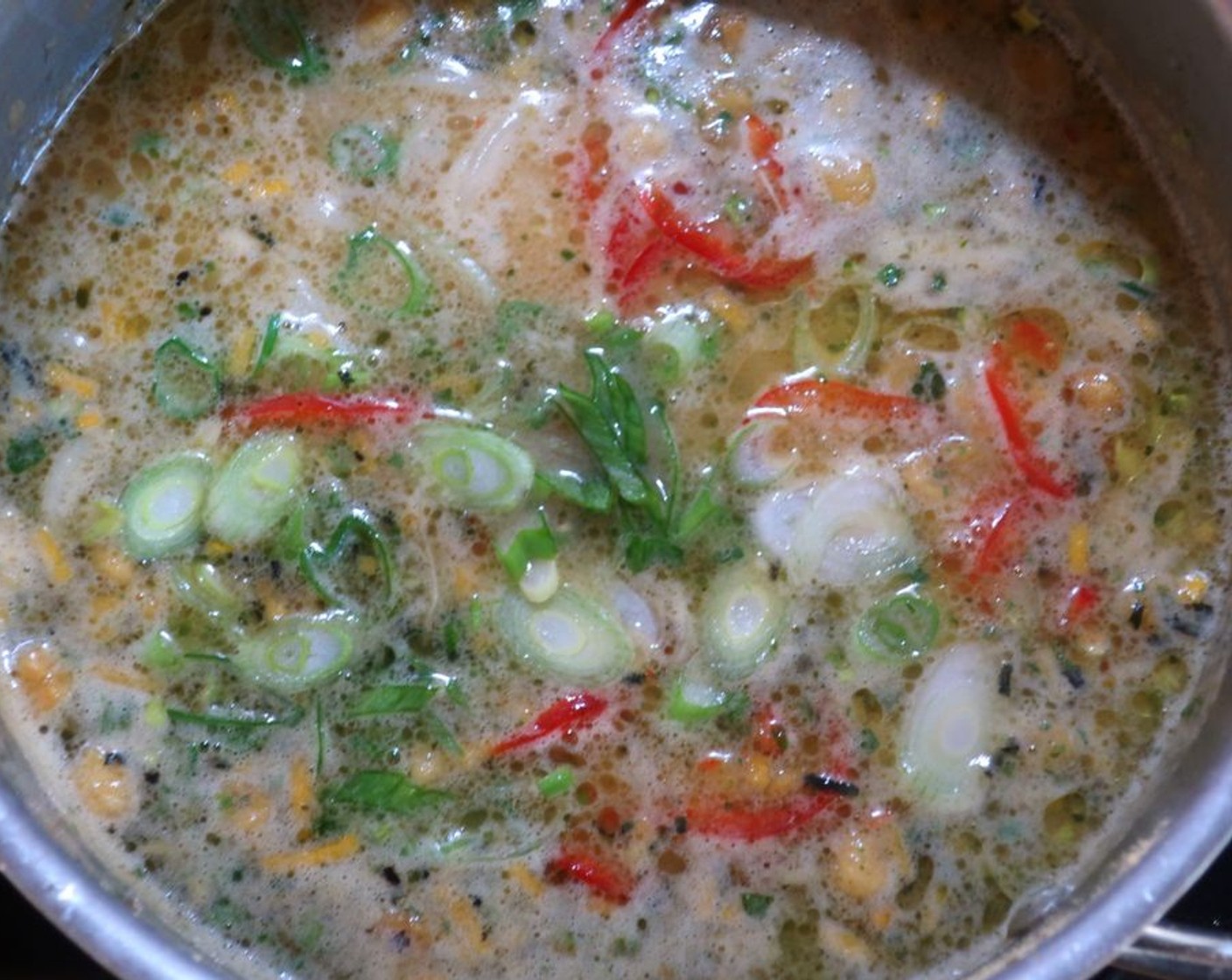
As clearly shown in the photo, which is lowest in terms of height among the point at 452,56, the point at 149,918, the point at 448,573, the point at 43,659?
the point at 149,918

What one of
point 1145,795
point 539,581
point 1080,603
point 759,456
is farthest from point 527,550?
point 1145,795

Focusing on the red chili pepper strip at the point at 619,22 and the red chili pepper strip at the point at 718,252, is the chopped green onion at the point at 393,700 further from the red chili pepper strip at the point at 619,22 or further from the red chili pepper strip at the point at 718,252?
the red chili pepper strip at the point at 619,22

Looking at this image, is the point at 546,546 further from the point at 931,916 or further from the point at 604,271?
the point at 931,916

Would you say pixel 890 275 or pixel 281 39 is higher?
pixel 281 39

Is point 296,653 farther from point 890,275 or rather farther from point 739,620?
point 890,275

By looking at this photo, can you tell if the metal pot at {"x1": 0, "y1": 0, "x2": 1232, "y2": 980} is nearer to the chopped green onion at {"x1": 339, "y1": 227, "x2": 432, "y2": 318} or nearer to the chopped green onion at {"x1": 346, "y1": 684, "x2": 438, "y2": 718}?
the chopped green onion at {"x1": 346, "y1": 684, "x2": 438, "y2": 718}

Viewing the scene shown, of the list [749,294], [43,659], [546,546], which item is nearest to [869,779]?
[546,546]

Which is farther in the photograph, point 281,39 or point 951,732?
point 281,39

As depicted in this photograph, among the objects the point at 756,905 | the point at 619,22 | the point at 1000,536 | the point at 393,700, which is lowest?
the point at 756,905
